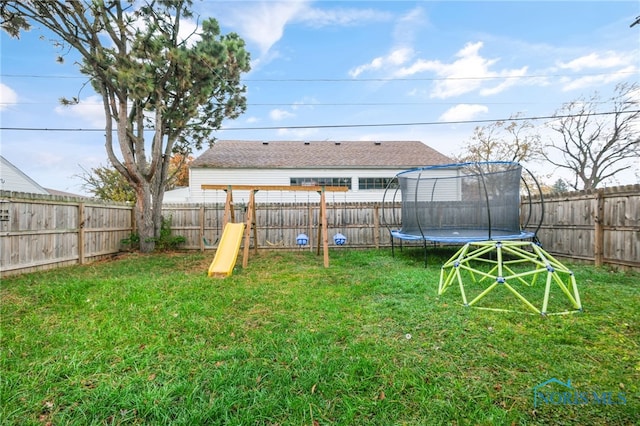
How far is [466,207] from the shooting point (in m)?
7.03

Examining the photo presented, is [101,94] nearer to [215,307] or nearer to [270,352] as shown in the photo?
[215,307]

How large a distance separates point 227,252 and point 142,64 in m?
5.31

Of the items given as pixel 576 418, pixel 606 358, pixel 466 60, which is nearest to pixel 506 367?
pixel 576 418

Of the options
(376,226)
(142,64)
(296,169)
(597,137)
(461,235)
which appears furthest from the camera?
(597,137)

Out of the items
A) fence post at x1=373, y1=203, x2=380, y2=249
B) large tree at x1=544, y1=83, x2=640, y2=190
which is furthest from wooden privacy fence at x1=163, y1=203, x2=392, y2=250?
large tree at x1=544, y1=83, x2=640, y2=190

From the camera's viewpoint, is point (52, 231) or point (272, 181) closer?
point (52, 231)

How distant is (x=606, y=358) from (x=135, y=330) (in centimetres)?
393

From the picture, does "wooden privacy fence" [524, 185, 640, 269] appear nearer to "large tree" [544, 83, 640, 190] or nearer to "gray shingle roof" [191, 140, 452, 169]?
"gray shingle roof" [191, 140, 452, 169]

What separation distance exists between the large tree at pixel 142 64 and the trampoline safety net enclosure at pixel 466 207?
6191 millimetres

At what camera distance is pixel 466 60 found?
11000mm

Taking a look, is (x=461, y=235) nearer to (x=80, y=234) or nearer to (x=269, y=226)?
(x=269, y=226)

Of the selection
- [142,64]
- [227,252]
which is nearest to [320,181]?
[142,64]

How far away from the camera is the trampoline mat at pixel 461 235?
5.74 meters

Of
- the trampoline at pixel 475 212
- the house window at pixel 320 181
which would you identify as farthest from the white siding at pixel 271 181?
the trampoline at pixel 475 212
